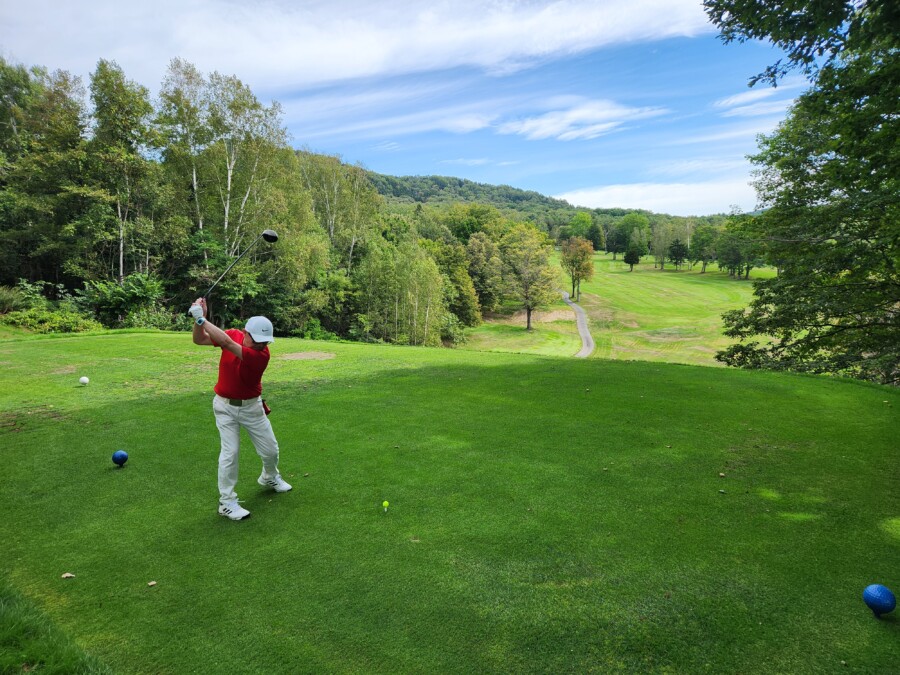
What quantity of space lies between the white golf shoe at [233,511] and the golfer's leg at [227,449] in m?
0.06

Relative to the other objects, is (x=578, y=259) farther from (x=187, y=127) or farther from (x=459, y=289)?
(x=187, y=127)

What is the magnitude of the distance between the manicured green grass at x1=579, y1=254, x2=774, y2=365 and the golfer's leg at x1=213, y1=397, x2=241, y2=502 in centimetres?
3827

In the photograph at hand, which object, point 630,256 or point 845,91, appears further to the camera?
point 630,256

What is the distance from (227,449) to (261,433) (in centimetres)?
44

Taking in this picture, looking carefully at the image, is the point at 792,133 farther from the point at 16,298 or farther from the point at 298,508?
the point at 16,298

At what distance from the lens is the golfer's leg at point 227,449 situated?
5.68 metres

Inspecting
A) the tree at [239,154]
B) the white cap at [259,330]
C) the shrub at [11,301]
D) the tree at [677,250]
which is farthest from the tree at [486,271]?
the white cap at [259,330]

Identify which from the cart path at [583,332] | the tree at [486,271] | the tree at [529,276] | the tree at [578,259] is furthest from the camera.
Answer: the tree at [578,259]

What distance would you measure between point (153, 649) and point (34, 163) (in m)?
34.8

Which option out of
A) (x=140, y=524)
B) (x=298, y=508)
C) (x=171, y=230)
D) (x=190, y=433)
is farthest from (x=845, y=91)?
(x=171, y=230)

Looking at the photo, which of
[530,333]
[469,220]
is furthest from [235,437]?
[469,220]

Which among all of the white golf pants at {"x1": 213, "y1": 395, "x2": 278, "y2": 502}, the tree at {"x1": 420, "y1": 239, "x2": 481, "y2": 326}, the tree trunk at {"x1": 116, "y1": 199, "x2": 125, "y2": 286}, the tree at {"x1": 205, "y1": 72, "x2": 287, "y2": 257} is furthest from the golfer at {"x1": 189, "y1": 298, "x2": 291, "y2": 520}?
the tree at {"x1": 420, "y1": 239, "x2": 481, "y2": 326}

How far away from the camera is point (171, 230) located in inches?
1212

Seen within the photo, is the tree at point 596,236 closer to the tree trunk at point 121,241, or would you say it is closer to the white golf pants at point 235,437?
the tree trunk at point 121,241
